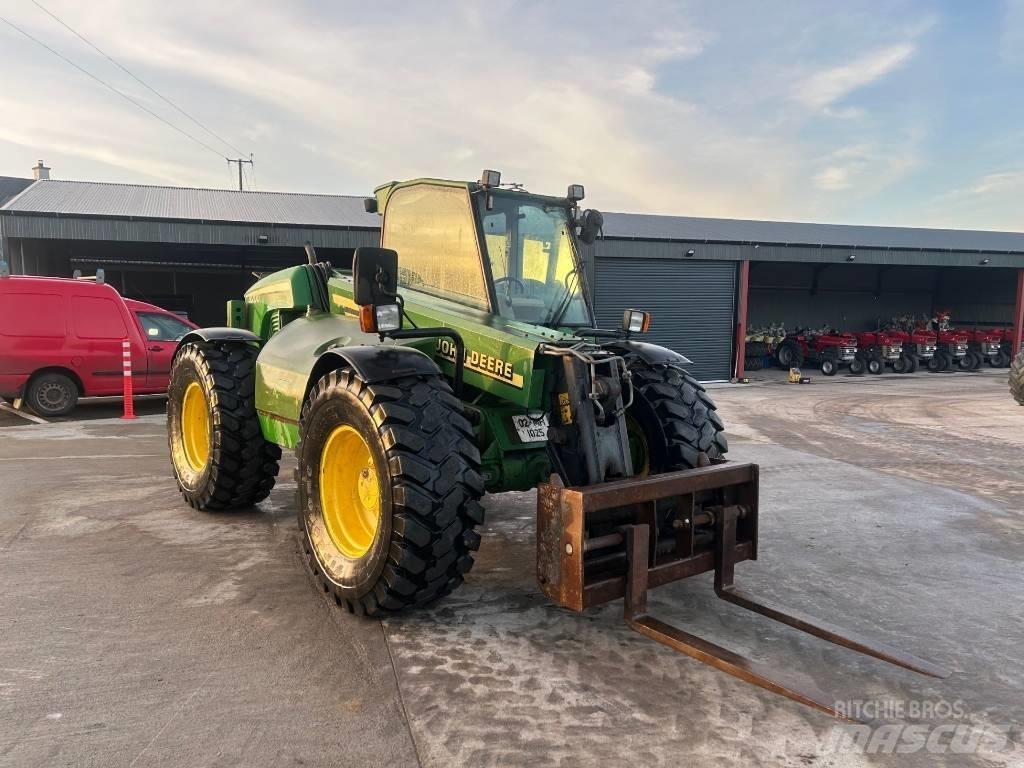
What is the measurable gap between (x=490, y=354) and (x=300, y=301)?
215 cm

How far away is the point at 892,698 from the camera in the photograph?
3086 mm

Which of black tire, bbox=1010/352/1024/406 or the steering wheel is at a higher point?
the steering wheel

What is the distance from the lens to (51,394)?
35.2 ft

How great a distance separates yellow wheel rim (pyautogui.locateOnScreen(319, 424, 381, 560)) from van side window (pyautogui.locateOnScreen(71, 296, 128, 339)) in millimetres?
8666

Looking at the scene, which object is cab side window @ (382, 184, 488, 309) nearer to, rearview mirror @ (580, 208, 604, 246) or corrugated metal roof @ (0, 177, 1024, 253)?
rearview mirror @ (580, 208, 604, 246)

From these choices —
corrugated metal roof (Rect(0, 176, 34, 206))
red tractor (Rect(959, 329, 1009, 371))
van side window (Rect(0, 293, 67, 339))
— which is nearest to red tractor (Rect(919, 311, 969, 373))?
red tractor (Rect(959, 329, 1009, 371))

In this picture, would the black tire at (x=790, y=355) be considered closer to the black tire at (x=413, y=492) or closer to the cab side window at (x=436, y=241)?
the cab side window at (x=436, y=241)

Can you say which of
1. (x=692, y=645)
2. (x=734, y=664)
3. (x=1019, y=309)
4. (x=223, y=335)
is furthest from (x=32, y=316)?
(x=1019, y=309)

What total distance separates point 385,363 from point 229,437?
88.5 inches

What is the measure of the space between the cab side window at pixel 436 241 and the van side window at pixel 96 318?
25.7 feet

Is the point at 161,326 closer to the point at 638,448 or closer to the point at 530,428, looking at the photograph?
the point at 530,428

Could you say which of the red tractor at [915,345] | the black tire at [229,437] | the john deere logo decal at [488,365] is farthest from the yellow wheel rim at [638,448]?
the red tractor at [915,345]

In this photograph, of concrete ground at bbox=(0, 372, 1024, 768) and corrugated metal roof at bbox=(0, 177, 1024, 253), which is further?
corrugated metal roof at bbox=(0, 177, 1024, 253)

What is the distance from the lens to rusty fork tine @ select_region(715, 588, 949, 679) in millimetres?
3258
